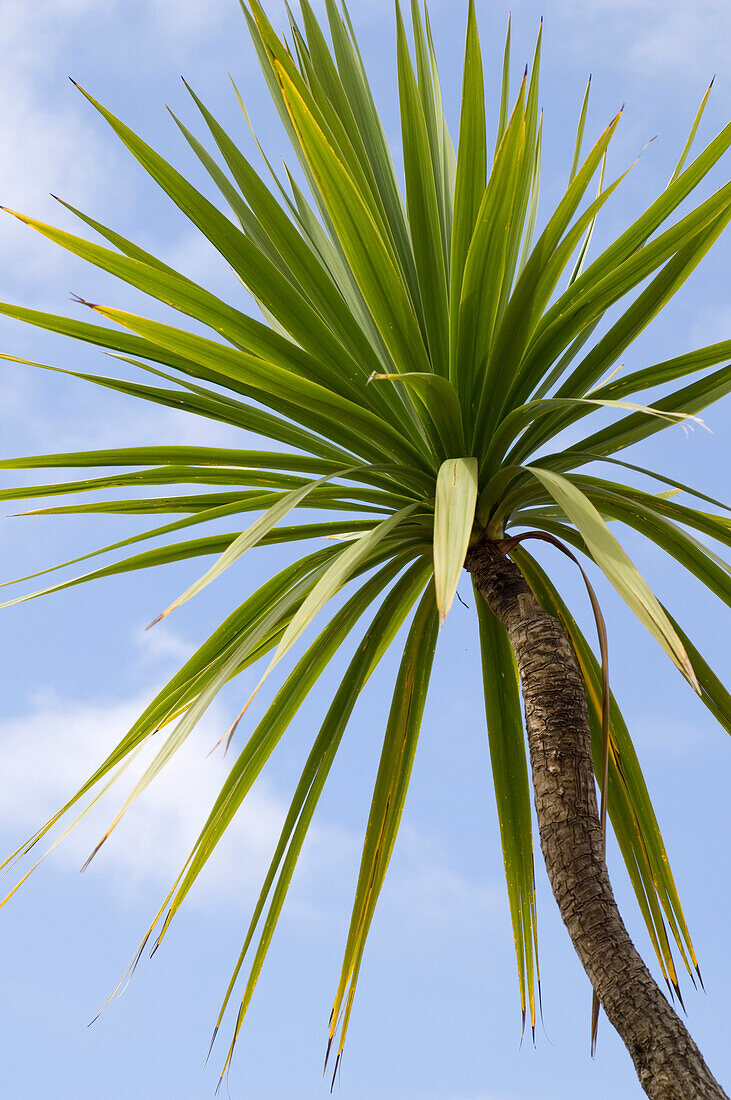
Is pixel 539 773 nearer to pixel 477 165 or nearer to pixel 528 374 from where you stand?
pixel 528 374

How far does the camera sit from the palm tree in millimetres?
1459

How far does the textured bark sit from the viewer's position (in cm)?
121

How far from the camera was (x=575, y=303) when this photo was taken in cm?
164

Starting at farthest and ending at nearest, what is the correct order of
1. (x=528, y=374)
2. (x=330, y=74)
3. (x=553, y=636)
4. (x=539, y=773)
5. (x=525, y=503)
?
(x=330, y=74) < (x=525, y=503) < (x=528, y=374) < (x=553, y=636) < (x=539, y=773)

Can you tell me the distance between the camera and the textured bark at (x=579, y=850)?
1.21 m

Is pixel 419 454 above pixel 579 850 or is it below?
above

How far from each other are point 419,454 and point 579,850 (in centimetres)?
74

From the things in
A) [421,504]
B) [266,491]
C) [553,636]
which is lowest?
[553,636]

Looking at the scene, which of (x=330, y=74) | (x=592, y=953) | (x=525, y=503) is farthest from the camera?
(x=330, y=74)

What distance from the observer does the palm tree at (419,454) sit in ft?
4.79

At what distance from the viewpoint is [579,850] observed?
4.63 feet

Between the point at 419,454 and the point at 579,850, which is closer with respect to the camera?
the point at 579,850

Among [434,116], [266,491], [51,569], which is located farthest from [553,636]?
[434,116]

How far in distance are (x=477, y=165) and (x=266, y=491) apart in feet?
2.40
